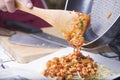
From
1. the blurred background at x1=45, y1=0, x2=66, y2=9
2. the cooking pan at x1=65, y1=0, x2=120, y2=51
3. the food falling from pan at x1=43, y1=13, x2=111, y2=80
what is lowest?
the food falling from pan at x1=43, y1=13, x2=111, y2=80

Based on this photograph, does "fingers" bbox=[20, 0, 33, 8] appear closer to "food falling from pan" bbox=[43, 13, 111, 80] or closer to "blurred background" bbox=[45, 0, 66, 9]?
"food falling from pan" bbox=[43, 13, 111, 80]

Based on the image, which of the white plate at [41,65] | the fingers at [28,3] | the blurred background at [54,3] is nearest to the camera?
the white plate at [41,65]

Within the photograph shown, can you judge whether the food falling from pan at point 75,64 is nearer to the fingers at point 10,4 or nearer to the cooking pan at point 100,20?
the cooking pan at point 100,20

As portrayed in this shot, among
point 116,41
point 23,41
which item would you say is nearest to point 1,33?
point 23,41

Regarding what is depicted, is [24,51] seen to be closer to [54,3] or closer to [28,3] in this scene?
[28,3]

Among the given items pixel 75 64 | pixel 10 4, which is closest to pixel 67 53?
pixel 75 64

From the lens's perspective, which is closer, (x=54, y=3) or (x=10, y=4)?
(x=10, y=4)

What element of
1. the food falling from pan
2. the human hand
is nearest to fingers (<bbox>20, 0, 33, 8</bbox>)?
the human hand

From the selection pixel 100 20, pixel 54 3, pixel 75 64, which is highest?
pixel 54 3

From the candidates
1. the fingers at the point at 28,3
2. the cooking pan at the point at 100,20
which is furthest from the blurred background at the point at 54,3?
the fingers at the point at 28,3
